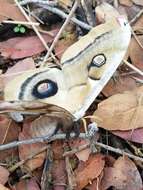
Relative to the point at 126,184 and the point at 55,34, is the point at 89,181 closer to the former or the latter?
the point at 126,184

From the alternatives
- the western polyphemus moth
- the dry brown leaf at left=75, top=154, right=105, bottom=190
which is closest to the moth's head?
the western polyphemus moth

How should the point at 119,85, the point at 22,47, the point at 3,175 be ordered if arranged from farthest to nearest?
1. the point at 22,47
2. the point at 119,85
3. the point at 3,175

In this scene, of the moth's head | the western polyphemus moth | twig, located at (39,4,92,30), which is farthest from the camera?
twig, located at (39,4,92,30)

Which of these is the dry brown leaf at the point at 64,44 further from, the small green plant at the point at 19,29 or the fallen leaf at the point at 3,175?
the fallen leaf at the point at 3,175

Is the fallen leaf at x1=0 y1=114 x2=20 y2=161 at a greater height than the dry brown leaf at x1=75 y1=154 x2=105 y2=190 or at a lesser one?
greater

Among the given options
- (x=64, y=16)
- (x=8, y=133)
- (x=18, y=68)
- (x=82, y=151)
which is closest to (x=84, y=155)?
(x=82, y=151)

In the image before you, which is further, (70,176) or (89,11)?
(89,11)

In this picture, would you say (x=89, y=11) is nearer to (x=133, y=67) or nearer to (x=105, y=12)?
(x=105, y=12)

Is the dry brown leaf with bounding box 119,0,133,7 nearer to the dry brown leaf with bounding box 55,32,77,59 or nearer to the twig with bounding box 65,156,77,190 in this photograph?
the dry brown leaf with bounding box 55,32,77,59
